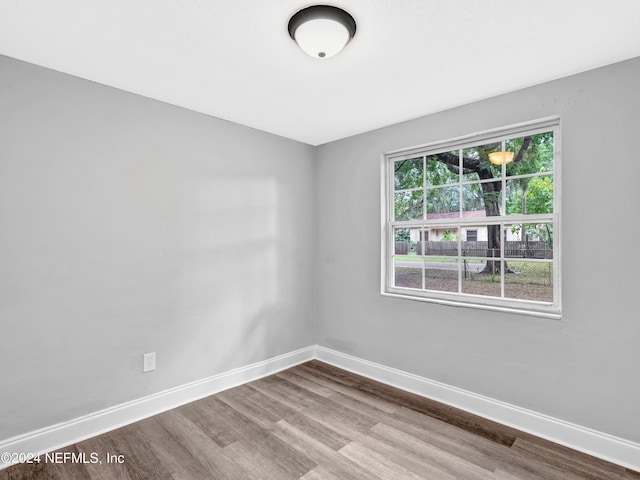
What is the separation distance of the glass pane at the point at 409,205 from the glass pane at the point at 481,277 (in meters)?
0.62

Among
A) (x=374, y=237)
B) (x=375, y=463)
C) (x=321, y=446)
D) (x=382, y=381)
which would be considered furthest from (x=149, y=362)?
(x=374, y=237)

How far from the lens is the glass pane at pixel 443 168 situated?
284cm

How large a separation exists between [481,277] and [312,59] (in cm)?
202

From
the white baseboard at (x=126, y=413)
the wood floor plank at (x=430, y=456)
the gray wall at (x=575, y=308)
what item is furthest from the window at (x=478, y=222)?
the white baseboard at (x=126, y=413)

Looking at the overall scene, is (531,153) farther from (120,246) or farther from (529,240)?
(120,246)

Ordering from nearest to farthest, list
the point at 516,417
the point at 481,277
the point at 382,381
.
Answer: the point at 516,417, the point at 481,277, the point at 382,381

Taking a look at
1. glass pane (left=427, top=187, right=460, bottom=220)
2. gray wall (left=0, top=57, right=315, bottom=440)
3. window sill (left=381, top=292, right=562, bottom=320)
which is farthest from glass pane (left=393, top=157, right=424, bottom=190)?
gray wall (left=0, top=57, right=315, bottom=440)

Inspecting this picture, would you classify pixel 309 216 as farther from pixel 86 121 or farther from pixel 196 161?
pixel 86 121

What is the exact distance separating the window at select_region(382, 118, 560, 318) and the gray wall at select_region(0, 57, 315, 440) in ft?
4.14

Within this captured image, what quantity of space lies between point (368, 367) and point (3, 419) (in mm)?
2651

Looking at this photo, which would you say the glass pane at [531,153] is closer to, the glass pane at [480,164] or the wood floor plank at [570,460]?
the glass pane at [480,164]

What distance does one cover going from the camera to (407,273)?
316 centimetres

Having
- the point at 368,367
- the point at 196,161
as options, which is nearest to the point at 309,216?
the point at 196,161

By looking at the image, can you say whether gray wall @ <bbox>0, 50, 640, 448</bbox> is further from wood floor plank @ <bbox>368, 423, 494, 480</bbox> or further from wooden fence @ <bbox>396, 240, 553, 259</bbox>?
wood floor plank @ <bbox>368, 423, 494, 480</bbox>
